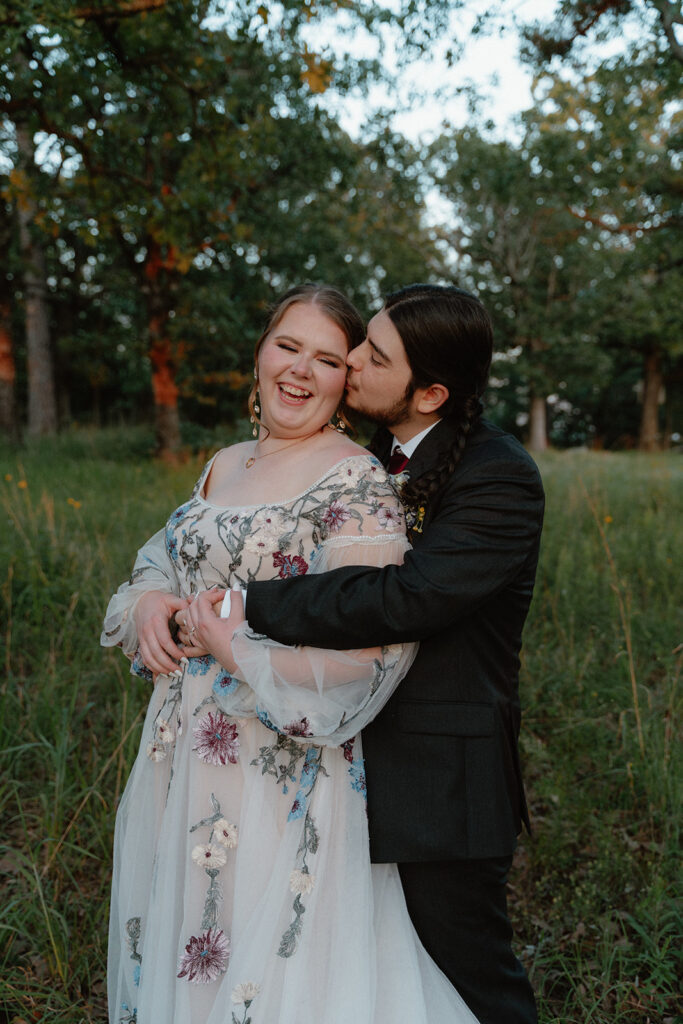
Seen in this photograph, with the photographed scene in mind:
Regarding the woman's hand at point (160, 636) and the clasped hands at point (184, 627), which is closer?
the clasped hands at point (184, 627)

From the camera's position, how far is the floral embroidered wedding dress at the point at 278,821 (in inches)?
64.0

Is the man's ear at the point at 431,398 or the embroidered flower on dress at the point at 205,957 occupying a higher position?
the man's ear at the point at 431,398

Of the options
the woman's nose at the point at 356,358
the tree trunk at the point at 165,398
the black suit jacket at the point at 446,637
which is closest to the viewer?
the black suit jacket at the point at 446,637

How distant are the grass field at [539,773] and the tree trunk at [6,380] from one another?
6997 mm

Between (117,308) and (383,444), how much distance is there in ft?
75.0

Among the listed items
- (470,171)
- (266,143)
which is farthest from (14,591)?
(470,171)

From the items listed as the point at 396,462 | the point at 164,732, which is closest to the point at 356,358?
the point at 396,462

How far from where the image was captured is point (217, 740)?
71.9 inches

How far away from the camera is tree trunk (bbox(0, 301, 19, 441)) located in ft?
37.6

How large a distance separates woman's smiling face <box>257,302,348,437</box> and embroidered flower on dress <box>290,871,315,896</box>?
3.88 feet

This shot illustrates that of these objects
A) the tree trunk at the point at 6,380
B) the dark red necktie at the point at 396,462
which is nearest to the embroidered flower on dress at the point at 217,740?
the dark red necktie at the point at 396,462

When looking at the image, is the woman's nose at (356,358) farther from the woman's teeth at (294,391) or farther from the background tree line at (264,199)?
the background tree line at (264,199)

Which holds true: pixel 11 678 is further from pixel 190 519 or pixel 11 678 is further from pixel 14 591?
pixel 190 519

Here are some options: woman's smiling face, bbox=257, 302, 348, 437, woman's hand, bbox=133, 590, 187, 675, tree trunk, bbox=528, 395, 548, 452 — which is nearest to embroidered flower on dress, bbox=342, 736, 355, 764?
woman's hand, bbox=133, 590, 187, 675
